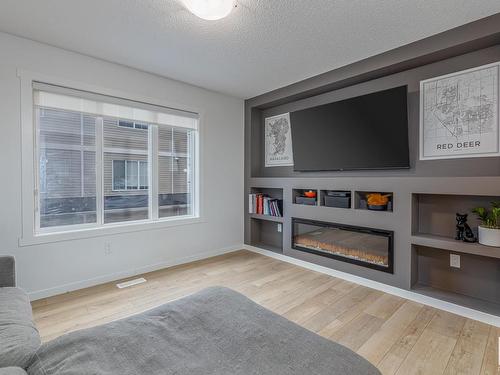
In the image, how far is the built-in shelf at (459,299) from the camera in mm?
2277

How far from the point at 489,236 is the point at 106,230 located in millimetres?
3771

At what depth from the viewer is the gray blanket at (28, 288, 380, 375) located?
89 centimetres

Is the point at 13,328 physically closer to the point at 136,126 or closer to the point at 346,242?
the point at 136,126

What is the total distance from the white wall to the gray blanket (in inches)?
81.7

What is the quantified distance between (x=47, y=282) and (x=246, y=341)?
2624 millimetres

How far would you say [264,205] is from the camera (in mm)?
4168

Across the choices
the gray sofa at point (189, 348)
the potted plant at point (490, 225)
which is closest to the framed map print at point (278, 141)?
the potted plant at point (490, 225)

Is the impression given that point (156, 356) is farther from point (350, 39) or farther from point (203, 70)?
point (203, 70)

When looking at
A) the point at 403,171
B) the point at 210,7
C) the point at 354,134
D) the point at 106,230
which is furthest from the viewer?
the point at 354,134

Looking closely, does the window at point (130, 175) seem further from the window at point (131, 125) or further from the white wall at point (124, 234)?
the white wall at point (124, 234)

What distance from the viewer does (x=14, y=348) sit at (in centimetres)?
113


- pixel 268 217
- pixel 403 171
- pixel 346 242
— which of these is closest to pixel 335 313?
pixel 346 242

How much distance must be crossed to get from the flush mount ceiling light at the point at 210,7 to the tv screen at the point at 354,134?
183 cm

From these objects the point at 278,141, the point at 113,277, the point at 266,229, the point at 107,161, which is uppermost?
the point at 278,141
